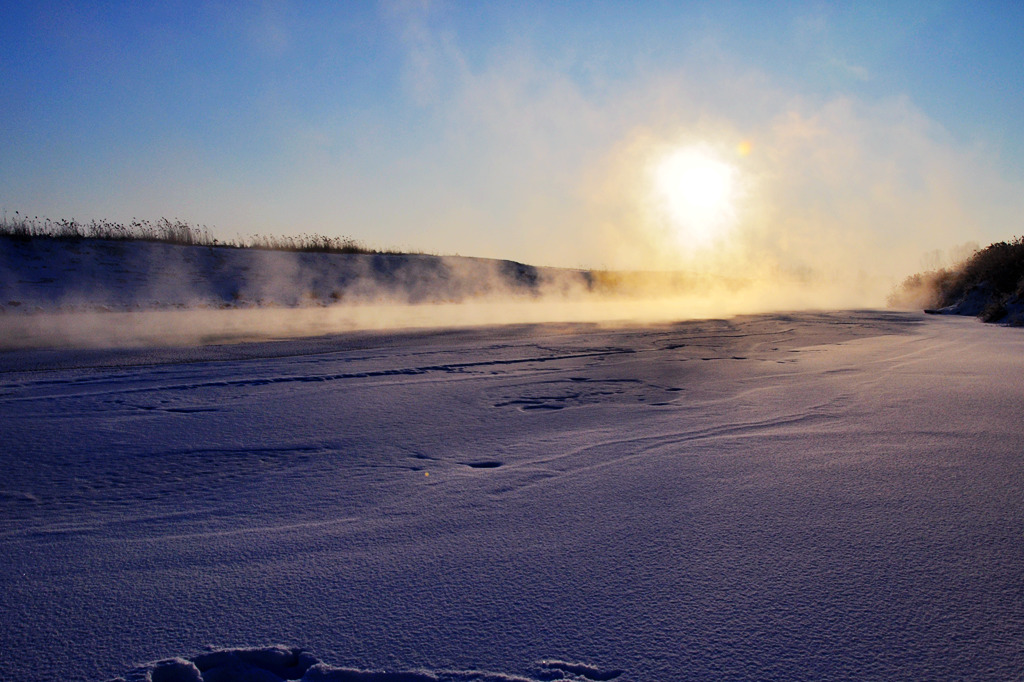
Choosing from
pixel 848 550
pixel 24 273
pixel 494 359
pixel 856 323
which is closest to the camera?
pixel 848 550

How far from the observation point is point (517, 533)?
1656mm

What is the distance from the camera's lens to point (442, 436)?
277 cm

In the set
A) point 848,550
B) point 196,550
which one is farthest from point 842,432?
point 196,550

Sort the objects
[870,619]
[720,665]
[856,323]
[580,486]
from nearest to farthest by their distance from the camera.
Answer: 1. [720,665]
2. [870,619]
3. [580,486]
4. [856,323]

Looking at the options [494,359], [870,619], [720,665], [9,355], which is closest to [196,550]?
[720,665]

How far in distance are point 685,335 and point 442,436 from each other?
16.1 ft

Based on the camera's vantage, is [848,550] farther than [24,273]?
No

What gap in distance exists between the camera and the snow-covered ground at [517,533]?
44.8 inches

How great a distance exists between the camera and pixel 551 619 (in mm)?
1230

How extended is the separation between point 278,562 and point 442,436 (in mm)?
1271

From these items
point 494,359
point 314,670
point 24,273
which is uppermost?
point 24,273

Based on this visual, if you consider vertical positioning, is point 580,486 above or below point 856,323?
below

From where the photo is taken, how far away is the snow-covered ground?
1.14 m

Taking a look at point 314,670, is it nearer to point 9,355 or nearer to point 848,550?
point 848,550
